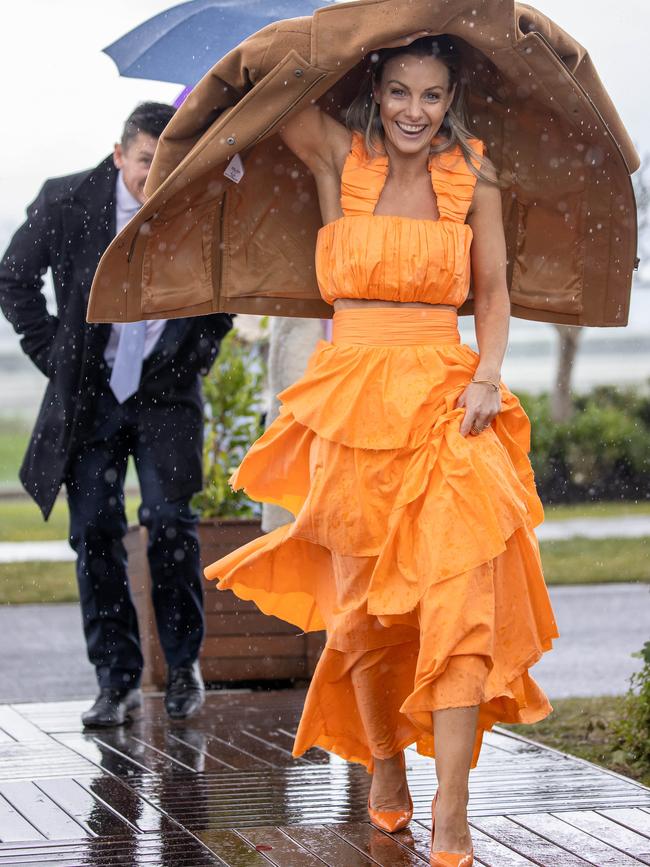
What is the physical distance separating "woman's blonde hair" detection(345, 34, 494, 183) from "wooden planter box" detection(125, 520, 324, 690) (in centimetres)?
304

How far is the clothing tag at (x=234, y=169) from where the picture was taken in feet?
15.3

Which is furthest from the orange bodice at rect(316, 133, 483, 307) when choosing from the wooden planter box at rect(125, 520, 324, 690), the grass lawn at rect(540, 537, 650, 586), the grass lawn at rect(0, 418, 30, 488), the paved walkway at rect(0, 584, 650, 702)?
the grass lawn at rect(0, 418, 30, 488)

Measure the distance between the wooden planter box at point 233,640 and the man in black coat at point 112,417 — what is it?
64 centimetres

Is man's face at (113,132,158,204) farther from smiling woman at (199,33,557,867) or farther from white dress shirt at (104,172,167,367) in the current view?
smiling woman at (199,33,557,867)

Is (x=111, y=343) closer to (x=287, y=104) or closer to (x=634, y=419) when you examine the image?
(x=287, y=104)

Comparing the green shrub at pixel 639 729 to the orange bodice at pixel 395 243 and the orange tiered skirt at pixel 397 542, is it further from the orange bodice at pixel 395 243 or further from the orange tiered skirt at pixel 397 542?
the orange bodice at pixel 395 243

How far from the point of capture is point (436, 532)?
Result: 4.09 metres

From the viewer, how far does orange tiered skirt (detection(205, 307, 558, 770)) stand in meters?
4.05

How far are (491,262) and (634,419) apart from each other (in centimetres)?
1853

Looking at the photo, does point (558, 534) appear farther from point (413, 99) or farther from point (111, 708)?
point (413, 99)

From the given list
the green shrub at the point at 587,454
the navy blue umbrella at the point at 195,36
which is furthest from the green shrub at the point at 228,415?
the green shrub at the point at 587,454

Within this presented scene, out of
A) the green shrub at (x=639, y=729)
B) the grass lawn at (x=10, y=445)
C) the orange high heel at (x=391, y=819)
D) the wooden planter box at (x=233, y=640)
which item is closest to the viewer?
the orange high heel at (x=391, y=819)

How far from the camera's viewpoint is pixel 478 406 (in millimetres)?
4273

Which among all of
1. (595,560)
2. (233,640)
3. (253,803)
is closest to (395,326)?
(253,803)
